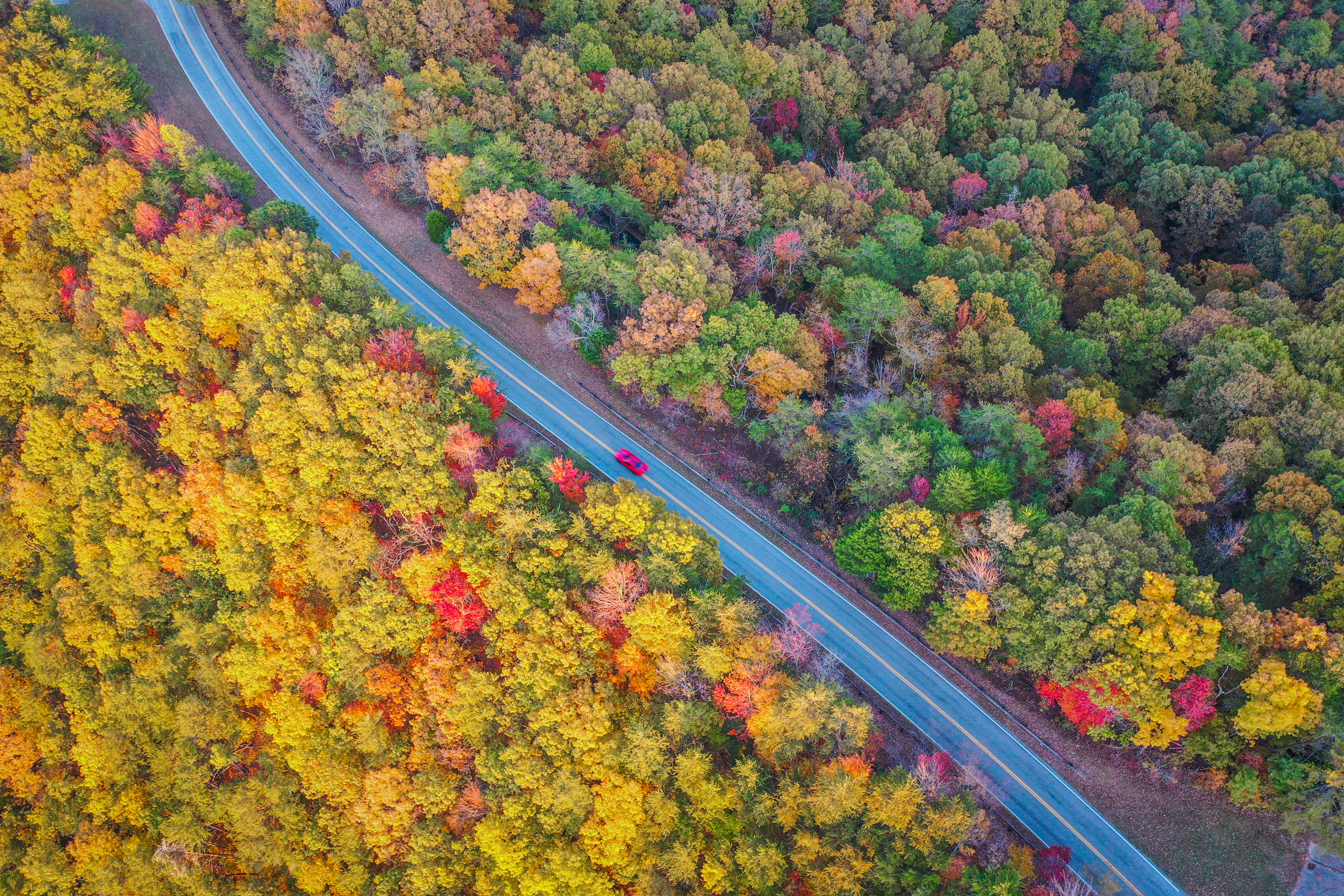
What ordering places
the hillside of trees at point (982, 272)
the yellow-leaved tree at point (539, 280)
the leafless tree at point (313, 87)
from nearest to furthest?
the hillside of trees at point (982, 272) → the yellow-leaved tree at point (539, 280) → the leafless tree at point (313, 87)

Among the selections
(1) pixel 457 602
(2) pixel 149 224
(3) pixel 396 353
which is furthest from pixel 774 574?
A: (2) pixel 149 224

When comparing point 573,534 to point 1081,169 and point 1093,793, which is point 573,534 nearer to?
point 1093,793

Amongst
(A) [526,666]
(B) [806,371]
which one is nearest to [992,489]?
(B) [806,371]

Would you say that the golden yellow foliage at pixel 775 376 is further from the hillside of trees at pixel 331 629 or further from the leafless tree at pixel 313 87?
the leafless tree at pixel 313 87

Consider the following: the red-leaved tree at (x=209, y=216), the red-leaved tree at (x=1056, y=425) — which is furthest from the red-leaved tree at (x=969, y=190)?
the red-leaved tree at (x=209, y=216)

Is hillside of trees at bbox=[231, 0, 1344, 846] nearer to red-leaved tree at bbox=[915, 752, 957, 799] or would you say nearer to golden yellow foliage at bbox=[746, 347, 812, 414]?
golden yellow foliage at bbox=[746, 347, 812, 414]

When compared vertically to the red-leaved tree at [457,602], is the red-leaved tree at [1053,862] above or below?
above
